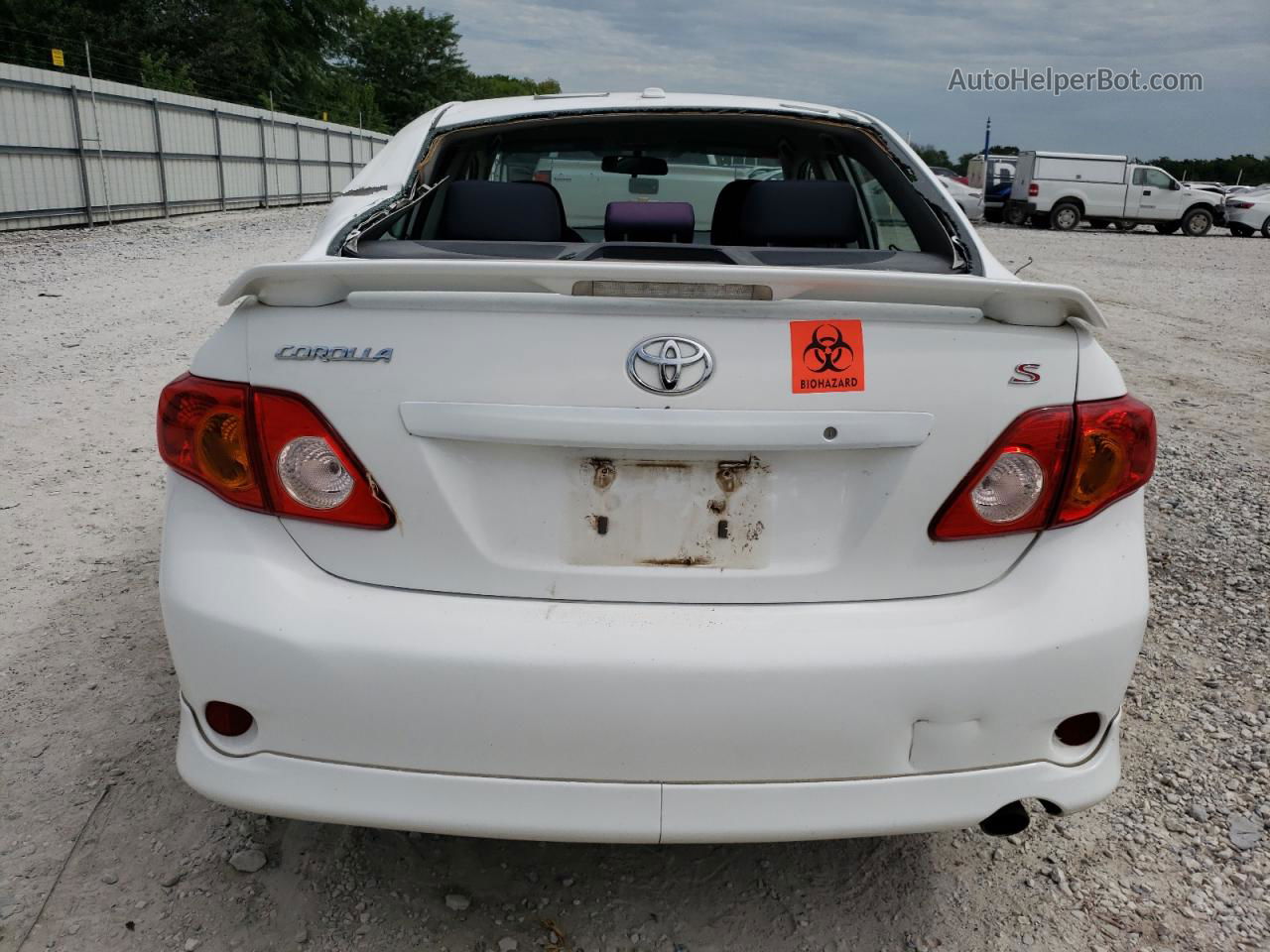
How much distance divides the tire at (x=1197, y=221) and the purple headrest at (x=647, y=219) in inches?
1163

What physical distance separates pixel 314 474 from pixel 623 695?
630mm

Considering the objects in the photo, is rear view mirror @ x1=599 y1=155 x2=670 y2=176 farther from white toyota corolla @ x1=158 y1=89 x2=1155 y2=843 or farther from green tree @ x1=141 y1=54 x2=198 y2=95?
green tree @ x1=141 y1=54 x2=198 y2=95

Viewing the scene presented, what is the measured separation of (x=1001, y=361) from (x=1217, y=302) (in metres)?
13.6

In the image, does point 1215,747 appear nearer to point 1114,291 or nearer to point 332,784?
point 332,784

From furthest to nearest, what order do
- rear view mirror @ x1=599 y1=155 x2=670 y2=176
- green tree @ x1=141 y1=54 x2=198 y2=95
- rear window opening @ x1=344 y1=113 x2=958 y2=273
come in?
1. green tree @ x1=141 y1=54 x2=198 y2=95
2. rear view mirror @ x1=599 y1=155 x2=670 y2=176
3. rear window opening @ x1=344 y1=113 x2=958 y2=273

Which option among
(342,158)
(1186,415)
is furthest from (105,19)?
(1186,415)

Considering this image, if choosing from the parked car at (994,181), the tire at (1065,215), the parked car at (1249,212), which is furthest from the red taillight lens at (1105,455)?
the parked car at (1249,212)

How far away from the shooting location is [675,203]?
3.25 meters

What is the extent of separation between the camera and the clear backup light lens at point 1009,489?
5.64 ft

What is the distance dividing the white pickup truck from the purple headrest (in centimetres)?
2746

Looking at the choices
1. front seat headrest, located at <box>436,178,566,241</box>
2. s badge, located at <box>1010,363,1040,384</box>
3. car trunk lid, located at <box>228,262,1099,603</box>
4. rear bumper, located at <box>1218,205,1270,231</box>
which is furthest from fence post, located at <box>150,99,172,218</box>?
Result: rear bumper, located at <box>1218,205,1270,231</box>

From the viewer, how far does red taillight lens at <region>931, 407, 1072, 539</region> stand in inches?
67.3

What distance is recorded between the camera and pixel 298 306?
173cm

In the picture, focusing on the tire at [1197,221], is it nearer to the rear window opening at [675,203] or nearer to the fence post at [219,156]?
the fence post at [219,156]
